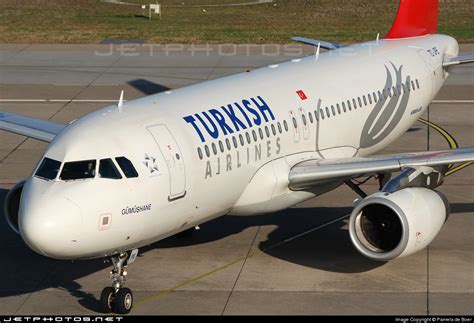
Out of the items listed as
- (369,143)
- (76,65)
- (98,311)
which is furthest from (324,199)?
(76,65)

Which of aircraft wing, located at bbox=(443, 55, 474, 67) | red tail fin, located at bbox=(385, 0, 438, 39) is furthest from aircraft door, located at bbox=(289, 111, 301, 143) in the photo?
aircraft wing, located at bbox=(443, 55, 474, 67)

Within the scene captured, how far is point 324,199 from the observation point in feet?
103

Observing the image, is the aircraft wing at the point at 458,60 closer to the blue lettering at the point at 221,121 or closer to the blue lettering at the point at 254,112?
the blue lettering at the point at 254,112

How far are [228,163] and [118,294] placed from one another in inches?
162

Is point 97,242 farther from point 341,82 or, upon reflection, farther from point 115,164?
point 341,82

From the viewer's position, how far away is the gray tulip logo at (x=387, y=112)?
31.1 m

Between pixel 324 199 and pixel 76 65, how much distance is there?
78.7 feet

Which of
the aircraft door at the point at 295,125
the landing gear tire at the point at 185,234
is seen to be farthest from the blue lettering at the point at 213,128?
the landing gear tire at the point at 185,234

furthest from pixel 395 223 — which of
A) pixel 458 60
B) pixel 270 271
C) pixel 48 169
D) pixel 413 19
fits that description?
pixel 413 19

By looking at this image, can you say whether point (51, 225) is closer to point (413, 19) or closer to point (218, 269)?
point (218, 269)

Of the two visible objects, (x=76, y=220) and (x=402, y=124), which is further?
(x=402, y=124)

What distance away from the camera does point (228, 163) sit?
24.5 m
